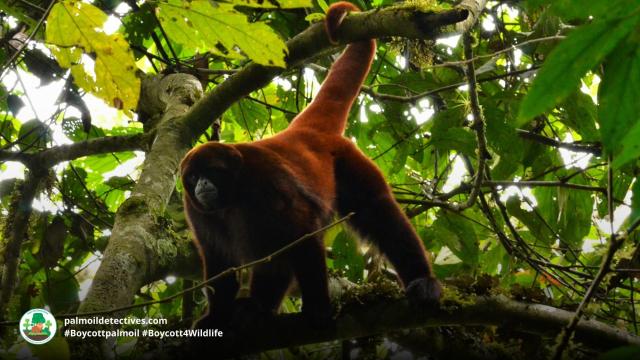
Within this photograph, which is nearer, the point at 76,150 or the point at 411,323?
the point at 411,323

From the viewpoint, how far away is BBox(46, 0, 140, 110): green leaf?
7.26ft

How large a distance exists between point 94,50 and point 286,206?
5.61 ft

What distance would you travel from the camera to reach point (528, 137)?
4188 millimetres

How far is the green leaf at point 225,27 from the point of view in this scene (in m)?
2.10

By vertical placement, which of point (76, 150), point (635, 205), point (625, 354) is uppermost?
point (76, 150)

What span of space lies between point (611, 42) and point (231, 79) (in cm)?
266

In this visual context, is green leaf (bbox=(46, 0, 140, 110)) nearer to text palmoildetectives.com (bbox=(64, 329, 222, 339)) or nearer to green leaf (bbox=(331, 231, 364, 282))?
text palmoildetectives.com (bbox=(64, 329, 222, 339))

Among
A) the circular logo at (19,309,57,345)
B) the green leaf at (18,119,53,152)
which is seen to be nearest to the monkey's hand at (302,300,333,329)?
the circular logo at (19,309,57,345)

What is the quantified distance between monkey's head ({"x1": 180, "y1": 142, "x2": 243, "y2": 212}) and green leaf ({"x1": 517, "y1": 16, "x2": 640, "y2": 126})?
2881 mm

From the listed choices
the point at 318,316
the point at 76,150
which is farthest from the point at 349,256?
the point at 76,150

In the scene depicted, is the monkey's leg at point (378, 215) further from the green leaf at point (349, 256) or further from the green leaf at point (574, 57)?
the green leaf at point (574, 57)

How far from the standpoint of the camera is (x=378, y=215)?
4.08 m

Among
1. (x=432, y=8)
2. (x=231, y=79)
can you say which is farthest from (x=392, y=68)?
(x=432, y=8)

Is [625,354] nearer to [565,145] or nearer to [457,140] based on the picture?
[457,140]
